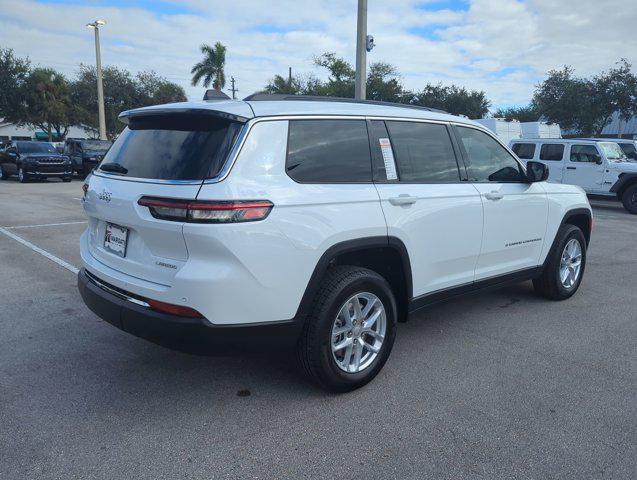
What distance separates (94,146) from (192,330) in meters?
22.4

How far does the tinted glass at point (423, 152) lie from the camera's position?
12.1 feet

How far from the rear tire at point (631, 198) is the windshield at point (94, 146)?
1958cm

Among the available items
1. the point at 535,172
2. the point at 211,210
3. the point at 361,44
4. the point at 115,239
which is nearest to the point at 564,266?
the point at 535,172

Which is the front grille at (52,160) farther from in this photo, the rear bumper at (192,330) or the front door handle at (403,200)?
the front door handle at (403,200)

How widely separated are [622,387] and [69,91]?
49.2 meters

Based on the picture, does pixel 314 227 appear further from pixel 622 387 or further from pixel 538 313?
pixel 538 313

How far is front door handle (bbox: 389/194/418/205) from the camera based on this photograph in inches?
135

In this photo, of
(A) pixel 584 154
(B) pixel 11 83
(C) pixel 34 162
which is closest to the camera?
(A) pixel 584 154

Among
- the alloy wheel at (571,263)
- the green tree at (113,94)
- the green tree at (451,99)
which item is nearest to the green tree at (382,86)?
the green tree at (451,99)

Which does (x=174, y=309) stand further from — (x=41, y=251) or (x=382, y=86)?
(x=382, y=86)

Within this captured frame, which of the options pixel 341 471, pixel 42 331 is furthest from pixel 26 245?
pixel 341 471

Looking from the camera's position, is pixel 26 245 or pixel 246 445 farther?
pixel 26 245

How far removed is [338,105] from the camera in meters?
3.45

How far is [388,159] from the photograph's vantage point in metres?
3.57
